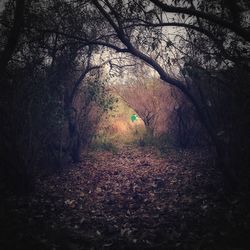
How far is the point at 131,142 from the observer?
1477 cm

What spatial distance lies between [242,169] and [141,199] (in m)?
2.86

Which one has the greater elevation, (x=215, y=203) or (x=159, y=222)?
(x=215, y=203)

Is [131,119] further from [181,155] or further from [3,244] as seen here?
[3,244]

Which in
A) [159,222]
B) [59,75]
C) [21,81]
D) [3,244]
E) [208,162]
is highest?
[59,75]

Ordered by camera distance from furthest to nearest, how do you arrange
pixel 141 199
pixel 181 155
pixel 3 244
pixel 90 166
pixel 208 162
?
pixel 181 155, pixel 90 166, pixel 208 162, pixel 141 199, pixel 3 244

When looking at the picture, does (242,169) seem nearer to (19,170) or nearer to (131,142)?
(19,170)

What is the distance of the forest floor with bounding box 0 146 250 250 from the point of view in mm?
4414

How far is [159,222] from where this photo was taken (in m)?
5.29

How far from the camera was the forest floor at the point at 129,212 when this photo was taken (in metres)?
4.41

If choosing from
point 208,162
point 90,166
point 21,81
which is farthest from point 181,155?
point 21,81

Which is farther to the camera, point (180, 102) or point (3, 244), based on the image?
point (180, 102)

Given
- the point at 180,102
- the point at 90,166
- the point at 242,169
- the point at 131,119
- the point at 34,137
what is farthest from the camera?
the point at 131,119

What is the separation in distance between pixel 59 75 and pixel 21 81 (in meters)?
1.41

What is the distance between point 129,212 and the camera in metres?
5.98
